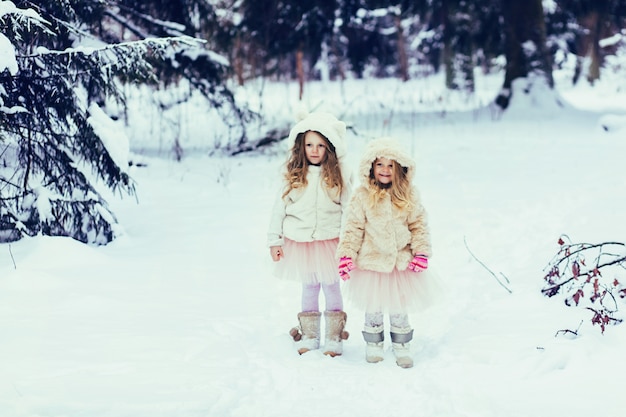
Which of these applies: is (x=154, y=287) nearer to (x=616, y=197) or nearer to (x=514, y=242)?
(x=514, y=242)

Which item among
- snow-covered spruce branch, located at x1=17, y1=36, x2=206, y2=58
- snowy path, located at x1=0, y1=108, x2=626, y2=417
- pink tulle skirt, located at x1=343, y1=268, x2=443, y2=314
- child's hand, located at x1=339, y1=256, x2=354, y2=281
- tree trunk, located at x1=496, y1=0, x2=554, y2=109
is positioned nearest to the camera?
snowy path, located at x1=0, y1=108, x2=626, y2=417

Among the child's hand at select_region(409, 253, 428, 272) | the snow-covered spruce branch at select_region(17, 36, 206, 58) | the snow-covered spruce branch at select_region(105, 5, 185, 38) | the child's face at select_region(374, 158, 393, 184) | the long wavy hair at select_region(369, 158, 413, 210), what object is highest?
the snow-covered spruce branch at select_region(105, 5, 185, 38)

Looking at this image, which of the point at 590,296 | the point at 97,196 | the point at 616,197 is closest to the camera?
the point at 590,296

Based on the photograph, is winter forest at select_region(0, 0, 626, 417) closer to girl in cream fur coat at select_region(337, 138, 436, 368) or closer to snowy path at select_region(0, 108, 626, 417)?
snowy path at select_region(0, 108, 626, 417)

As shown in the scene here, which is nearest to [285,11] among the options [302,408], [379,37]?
[379,37]

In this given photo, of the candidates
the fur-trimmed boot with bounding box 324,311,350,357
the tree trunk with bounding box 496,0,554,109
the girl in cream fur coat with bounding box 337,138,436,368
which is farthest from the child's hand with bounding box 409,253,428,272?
the tree trunk with bounding box 496,0,554,109

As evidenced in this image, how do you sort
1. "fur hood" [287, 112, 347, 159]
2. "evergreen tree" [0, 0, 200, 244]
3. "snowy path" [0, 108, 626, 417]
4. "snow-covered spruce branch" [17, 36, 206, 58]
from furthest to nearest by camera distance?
"evergreen tree" [0, 0, 200, 244], "snow-covered spruce branch" [17, 36, 206, 58], "fur hood" [287, 112, 347, 159], "snowy path" [0, 108, 626, 417]

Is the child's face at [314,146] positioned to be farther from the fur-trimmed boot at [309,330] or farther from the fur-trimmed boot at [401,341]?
the fur-trimmed boot at [401,341]

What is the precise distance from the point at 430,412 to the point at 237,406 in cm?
92

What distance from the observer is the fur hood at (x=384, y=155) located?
388 cm

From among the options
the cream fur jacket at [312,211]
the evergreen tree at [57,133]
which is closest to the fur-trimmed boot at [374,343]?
the cream fur jacket at [312,211]

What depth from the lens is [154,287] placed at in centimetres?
473

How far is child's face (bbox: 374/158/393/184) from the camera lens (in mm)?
3918

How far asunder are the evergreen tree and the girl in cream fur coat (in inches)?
72.5
